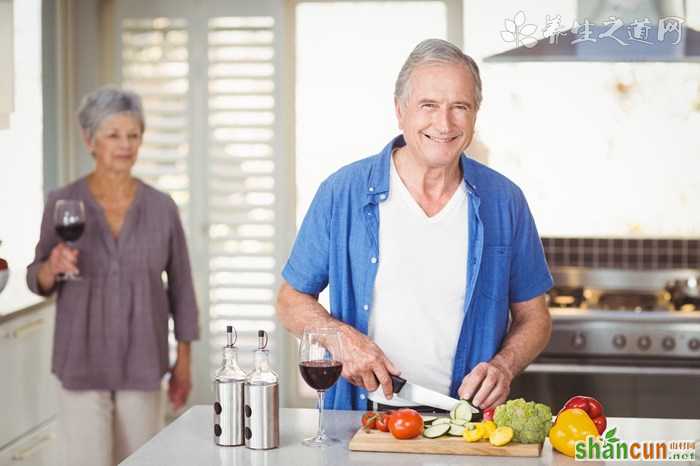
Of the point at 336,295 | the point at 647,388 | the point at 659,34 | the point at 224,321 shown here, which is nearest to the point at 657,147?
the point at 659,34

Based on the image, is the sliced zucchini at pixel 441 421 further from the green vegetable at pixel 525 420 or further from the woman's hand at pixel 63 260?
the woman's hand at pixel 63 260

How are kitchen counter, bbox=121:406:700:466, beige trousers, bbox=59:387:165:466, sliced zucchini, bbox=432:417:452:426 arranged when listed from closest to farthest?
kitchen counter, bbox=121:406:700:466, sliced zucchini, bbox=432:417:452:426, beige trousers, bbox=59:387:165:466

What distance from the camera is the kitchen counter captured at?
1.97 meters

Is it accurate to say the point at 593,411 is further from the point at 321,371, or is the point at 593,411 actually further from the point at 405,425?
the point at 321,371

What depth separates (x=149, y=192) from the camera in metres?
3.62

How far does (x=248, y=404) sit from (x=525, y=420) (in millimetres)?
533

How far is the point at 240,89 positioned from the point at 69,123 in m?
0.83

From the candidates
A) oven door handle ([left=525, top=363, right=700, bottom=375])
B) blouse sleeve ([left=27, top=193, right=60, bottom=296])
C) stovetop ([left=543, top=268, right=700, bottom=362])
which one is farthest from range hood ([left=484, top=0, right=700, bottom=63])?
blouse sleeve ([left=27, top=193, right=60, bottom=296])

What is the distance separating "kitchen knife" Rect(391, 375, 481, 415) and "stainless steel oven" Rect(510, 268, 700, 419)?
6.57 feet

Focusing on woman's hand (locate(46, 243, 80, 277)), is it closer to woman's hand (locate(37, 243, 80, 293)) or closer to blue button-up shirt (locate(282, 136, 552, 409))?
woman's hand (locate(37, 243, 80, 293))

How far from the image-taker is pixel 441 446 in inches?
79.7

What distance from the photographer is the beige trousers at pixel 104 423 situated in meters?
3.35

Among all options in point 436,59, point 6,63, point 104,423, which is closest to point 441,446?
point 436,59

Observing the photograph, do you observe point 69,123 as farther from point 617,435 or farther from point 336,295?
point 617,435
